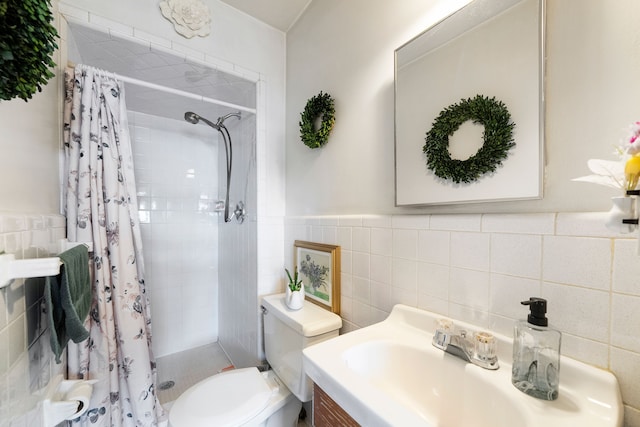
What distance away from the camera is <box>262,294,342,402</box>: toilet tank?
1.04m

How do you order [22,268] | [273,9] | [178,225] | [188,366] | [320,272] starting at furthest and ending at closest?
[178,225] → [188,366] → [273,9] → [320,272] → [22,268]

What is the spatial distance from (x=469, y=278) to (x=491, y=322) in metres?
0.13

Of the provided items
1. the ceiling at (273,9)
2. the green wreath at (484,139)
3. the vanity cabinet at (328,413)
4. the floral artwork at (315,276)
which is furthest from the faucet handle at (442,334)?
the ceiling at (273,9)

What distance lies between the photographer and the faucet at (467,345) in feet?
2.14

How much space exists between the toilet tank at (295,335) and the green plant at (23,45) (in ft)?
3.38

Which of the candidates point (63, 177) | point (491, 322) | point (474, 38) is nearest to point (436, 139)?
point (474, 38)

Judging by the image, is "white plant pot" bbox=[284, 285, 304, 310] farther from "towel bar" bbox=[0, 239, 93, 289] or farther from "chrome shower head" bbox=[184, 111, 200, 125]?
"chrome shower head" bbox=[184, 111, 200, 125]

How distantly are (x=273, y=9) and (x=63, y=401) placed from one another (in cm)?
205

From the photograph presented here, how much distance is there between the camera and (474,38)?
2.43 ft

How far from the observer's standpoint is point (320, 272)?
128 cm

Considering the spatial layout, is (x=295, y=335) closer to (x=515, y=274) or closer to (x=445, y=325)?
(x=445, y=325)

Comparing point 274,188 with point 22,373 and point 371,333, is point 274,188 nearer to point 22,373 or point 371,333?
point 371,333

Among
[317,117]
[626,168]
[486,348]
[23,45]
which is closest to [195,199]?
[317,117]

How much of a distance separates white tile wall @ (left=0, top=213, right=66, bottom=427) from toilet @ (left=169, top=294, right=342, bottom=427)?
19.5 inches
